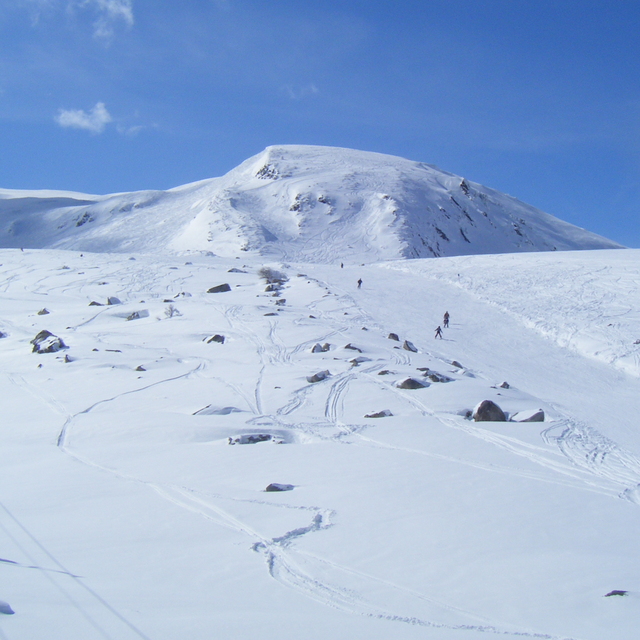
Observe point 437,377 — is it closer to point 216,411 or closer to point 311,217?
point 216,411

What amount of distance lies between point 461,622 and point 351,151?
12695 centimetres

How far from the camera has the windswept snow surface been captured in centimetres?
464

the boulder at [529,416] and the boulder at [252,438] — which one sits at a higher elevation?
the boulder at [529,416]

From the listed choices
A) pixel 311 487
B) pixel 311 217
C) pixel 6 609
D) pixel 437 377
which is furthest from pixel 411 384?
pixel 311 217

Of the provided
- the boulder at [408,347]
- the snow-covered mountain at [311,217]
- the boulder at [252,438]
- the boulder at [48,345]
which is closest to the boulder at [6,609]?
the boulder at [252,438]

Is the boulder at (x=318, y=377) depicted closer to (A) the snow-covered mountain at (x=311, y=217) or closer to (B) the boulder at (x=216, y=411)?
(B) the boulder at (x=216, y=411)

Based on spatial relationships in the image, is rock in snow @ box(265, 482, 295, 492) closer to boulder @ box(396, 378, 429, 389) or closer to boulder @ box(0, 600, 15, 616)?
boulder @ box(0, 600, 15, 616)

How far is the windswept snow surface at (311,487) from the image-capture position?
183 inches

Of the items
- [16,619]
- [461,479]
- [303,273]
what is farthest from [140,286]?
[16,619]

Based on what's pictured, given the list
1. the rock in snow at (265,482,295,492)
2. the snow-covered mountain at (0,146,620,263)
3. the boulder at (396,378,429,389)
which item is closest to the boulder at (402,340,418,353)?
the boulder at (396,378,429,389)

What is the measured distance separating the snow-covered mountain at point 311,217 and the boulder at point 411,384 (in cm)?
5357

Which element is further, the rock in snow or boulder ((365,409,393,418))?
boulder ((365,409,393,418))

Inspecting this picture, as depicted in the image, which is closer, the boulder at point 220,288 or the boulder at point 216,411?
the boulder at point 216,411

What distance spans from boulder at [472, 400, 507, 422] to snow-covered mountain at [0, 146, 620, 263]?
184 feet
